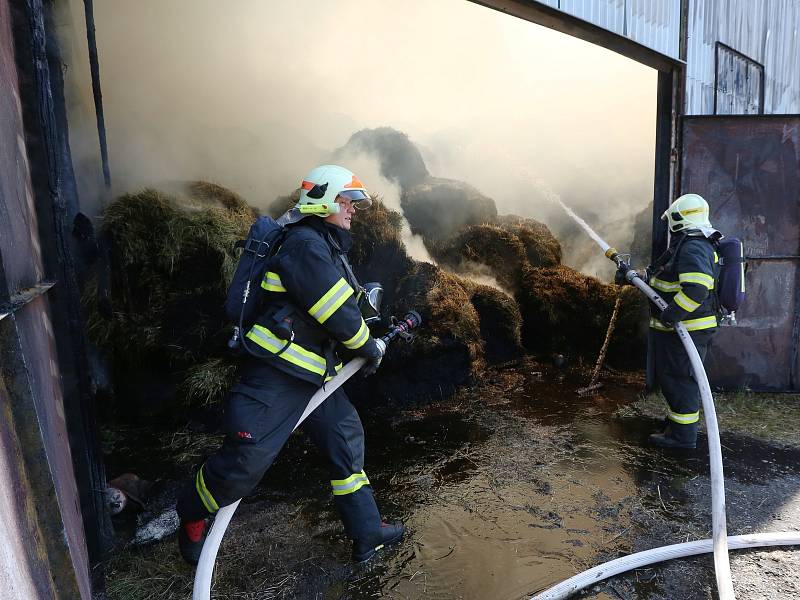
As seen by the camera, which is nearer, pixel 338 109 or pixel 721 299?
pixel 721 299

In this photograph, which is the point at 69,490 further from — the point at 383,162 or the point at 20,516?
the point at 383,162

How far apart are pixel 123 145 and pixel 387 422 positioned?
15.3 feet

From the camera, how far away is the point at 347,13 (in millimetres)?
8852

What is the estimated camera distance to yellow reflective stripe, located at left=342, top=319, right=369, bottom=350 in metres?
2.79

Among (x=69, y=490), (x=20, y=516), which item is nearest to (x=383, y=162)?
(x=69, y=490)

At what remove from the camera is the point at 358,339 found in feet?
9.22

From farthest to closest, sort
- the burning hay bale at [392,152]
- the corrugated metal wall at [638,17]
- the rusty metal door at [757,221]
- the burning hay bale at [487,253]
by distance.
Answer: the burning hay bale at [392,152] → the burning hay bale at [487,253] → the rusty metal door at [757,221] → the corrugated metal wall at [638,17]

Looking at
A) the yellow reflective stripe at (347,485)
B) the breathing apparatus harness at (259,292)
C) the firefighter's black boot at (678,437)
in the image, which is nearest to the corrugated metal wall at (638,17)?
the breathing apparatus harness at (259,292)

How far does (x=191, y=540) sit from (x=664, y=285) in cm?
414

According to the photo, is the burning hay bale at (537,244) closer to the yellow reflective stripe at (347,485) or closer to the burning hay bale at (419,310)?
the burning hay bale at (419,310)

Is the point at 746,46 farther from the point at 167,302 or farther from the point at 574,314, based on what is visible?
the point at 167,302

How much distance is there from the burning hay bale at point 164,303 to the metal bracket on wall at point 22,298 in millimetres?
2157

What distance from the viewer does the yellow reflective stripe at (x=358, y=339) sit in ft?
9.16

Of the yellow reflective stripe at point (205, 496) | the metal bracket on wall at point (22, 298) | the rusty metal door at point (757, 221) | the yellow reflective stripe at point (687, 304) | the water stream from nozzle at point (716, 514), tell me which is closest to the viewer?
the metal bracket on wall at point (22, 298)
